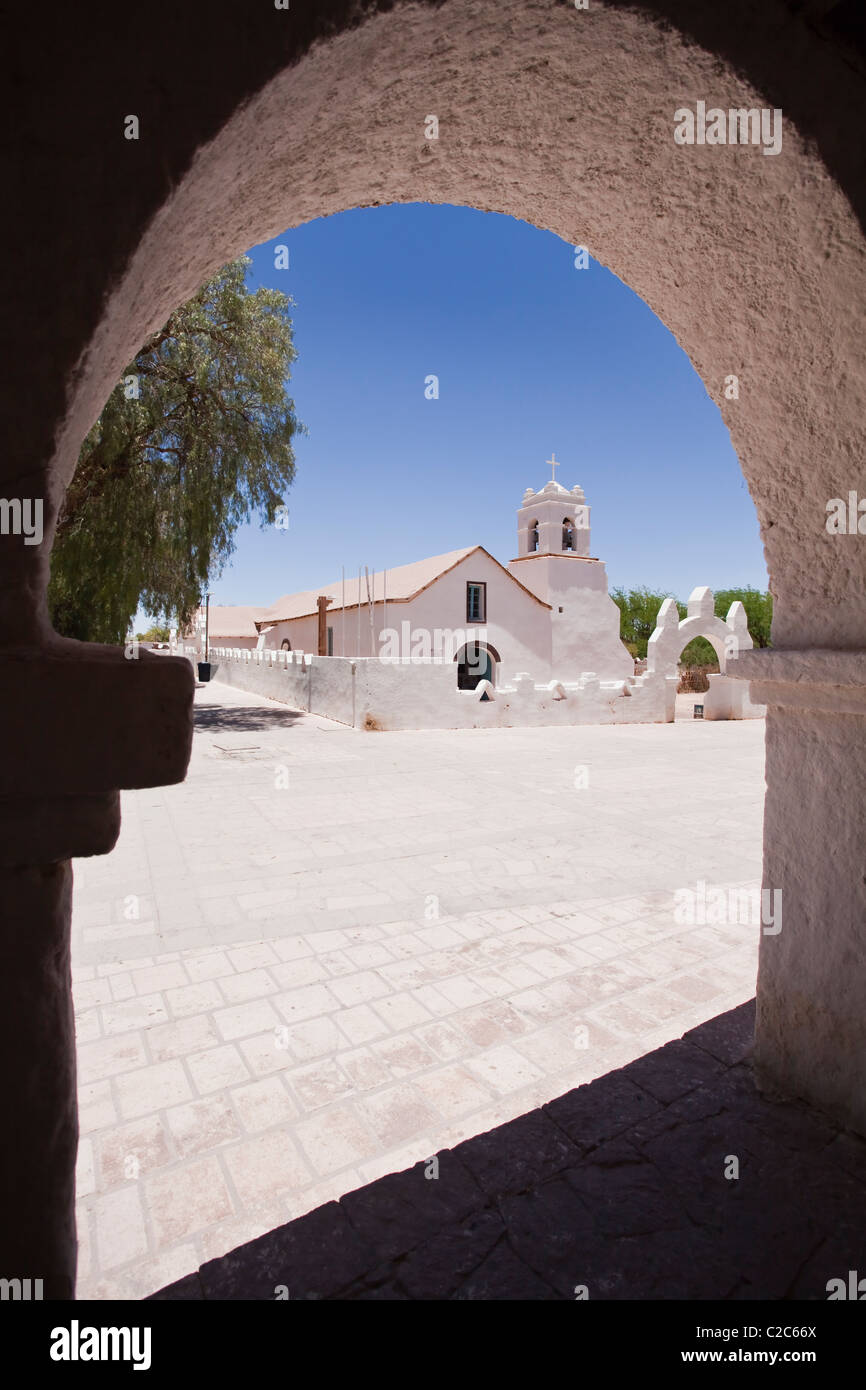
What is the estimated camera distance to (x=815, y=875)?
2291mm

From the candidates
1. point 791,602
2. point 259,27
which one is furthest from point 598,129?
point 791,602

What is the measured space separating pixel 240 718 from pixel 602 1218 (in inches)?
568

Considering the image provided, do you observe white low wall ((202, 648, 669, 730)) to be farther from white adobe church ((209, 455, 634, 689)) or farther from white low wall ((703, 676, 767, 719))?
white adobe church ((209, 455, 634, 689))


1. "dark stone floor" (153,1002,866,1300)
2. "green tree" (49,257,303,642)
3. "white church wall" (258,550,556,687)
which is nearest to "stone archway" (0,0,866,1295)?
"dark stone floor" (153,1002,866,1300)

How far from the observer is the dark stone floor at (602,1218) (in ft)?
5.63

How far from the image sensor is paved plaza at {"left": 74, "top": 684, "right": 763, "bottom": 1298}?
218 cm

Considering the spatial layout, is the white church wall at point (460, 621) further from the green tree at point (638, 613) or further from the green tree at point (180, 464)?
the green tree at point (638, 613)

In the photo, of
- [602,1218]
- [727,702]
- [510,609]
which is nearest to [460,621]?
[510,609]

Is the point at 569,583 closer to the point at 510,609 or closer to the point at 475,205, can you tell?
the point at 510,609

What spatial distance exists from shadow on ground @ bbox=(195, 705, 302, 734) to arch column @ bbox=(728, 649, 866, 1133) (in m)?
11.7

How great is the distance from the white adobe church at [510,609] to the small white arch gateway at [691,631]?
7.07m

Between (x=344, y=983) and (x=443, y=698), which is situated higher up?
(x=443, y=698)

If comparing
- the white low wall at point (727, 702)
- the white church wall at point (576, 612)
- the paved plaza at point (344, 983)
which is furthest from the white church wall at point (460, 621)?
the paved plaza at point (344, 983)

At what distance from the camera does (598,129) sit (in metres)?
1.68
